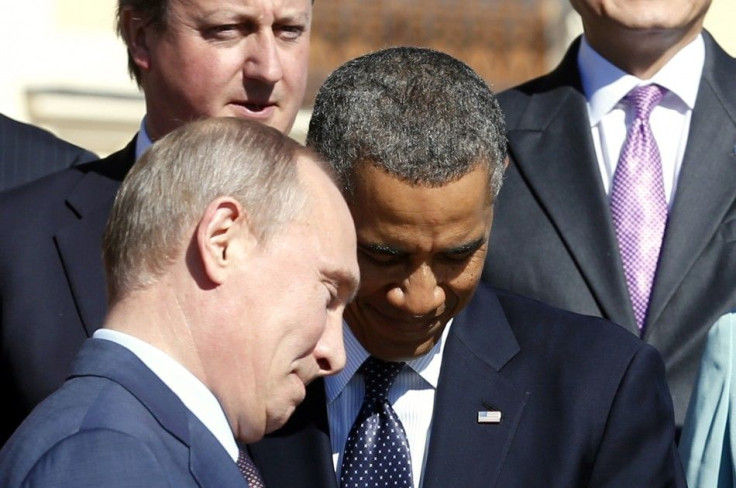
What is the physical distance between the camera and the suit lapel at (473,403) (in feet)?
10.2

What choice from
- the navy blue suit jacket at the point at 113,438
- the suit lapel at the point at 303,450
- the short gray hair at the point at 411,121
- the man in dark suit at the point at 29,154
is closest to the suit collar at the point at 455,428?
the suit lapel at the point at 303,450

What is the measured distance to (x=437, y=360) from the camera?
3.27m

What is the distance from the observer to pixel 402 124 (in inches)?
122

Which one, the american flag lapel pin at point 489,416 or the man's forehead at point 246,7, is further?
the man's forehead at point 246,7

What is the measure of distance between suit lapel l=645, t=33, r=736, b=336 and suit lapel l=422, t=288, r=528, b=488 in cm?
71

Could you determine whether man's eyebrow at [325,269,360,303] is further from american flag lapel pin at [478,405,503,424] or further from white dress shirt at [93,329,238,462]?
american flag lapel pin at [478,405,503,424]

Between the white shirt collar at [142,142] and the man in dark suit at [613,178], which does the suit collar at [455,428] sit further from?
the white shirt collar at [142,142]

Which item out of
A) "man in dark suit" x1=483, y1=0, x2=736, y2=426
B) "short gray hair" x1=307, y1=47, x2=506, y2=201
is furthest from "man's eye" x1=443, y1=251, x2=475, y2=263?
"man in dark suit" x1=483, y1=0, x2=736, y2=426

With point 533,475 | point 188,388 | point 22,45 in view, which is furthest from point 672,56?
point 22,45

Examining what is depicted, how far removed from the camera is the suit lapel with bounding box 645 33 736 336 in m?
3.92

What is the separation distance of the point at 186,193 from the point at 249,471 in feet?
2.19

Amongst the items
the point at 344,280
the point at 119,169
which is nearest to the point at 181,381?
the point at 344,280

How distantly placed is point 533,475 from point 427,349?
11.9 inches

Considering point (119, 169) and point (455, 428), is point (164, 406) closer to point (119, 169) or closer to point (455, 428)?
point (455, 428)
